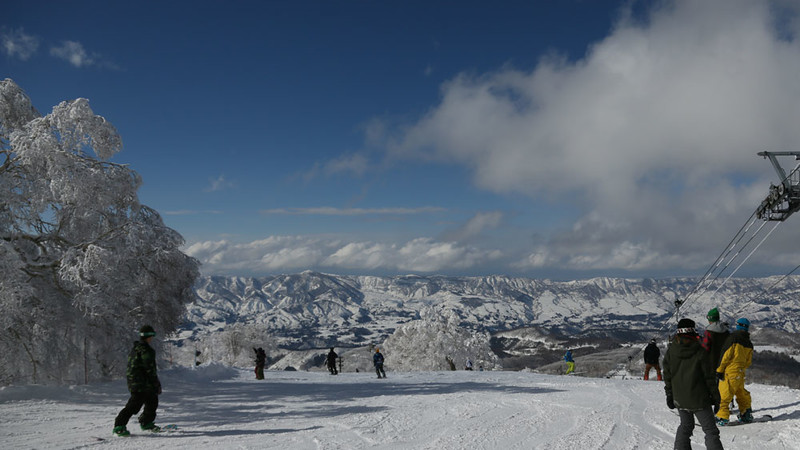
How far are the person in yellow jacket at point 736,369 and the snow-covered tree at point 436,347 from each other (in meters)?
61.6

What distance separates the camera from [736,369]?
9734mm

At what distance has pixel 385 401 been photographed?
14.8 m

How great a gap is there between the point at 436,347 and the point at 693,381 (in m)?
67.8

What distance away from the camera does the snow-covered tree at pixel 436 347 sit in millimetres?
72688

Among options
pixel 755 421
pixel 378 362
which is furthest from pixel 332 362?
pixel 755 421

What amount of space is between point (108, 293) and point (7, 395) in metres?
4.37

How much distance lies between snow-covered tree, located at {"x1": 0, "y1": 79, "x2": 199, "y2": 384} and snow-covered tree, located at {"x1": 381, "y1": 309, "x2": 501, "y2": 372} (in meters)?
56.2

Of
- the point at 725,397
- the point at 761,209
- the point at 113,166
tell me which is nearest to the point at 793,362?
the point at 761,209

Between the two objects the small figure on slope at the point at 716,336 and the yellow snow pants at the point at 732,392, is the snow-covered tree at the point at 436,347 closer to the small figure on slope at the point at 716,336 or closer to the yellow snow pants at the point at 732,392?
the yellow snow pants at the point at 732,392

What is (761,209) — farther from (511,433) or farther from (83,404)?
(83,404)

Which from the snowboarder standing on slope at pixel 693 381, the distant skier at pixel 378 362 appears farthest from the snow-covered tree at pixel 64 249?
the snowboarder standing on slope at pixel 693 381

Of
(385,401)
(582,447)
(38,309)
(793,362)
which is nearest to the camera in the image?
(582,447)

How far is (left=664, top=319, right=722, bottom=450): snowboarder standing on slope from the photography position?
705cm

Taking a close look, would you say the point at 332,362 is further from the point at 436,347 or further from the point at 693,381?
the point at 436,347
